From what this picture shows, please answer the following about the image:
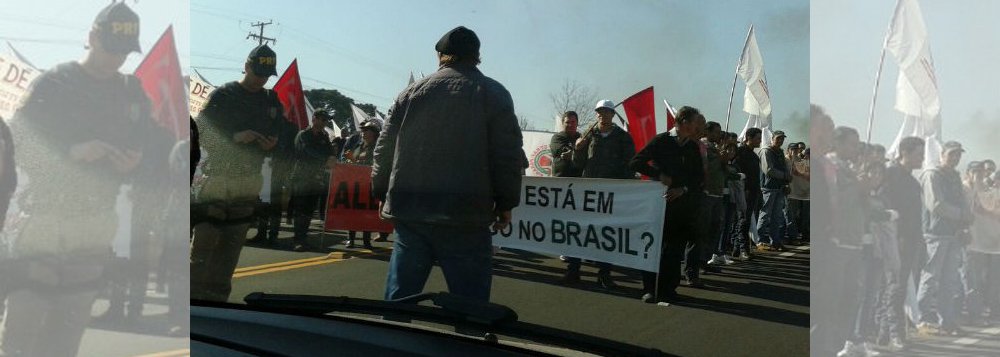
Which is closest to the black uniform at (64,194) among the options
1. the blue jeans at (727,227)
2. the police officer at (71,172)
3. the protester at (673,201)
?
the police officer at (71,172)

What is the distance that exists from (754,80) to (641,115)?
186 mm

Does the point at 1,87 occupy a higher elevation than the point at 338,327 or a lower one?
higher

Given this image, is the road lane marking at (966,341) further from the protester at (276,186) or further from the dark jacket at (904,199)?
the protester at (276,186)

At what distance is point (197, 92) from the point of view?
1773 mm

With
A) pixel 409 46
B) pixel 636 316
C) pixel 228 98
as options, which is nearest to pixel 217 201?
pixel 228 98

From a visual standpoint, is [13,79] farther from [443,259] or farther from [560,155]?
[560,155]

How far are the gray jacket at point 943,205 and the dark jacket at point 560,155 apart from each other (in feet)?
1.70

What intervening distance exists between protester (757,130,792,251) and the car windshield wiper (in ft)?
0.80

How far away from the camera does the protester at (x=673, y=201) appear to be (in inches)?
56.3

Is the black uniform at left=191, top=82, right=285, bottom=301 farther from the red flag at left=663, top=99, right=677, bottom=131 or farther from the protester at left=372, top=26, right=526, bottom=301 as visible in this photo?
the red flag at left=663, top=99, right=677, bottom=131

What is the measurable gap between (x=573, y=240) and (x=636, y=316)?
159mm

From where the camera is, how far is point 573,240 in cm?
152

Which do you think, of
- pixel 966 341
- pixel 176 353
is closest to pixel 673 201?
pixel 966 341

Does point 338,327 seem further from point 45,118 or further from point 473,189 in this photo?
point 45,118
